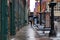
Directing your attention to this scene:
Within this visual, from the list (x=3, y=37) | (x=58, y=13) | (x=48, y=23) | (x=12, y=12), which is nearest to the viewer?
(x=3, y=37)

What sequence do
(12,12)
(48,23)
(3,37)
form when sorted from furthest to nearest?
(48,23) < (12,12) < (3,37)

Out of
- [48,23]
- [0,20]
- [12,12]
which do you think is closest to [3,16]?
[0,20]

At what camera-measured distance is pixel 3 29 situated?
14.3 m

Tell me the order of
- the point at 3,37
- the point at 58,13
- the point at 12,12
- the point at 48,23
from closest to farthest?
the point at 3,37 < the point at 12,12 < the point at 48,23 < the point at 58,13

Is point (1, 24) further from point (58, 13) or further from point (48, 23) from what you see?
point (58, 13)

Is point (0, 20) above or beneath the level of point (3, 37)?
above

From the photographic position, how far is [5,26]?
562 inches

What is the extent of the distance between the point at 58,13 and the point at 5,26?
47.1 meters

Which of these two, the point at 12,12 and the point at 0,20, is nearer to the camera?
the point at 0,20

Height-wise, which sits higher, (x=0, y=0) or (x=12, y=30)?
(x=0, y=0)

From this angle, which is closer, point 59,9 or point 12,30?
point 12,30

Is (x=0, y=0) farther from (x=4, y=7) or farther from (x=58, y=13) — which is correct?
(x=58, y=13)

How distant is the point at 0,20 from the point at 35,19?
153 ft

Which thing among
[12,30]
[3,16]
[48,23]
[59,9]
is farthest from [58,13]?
[3,16]
